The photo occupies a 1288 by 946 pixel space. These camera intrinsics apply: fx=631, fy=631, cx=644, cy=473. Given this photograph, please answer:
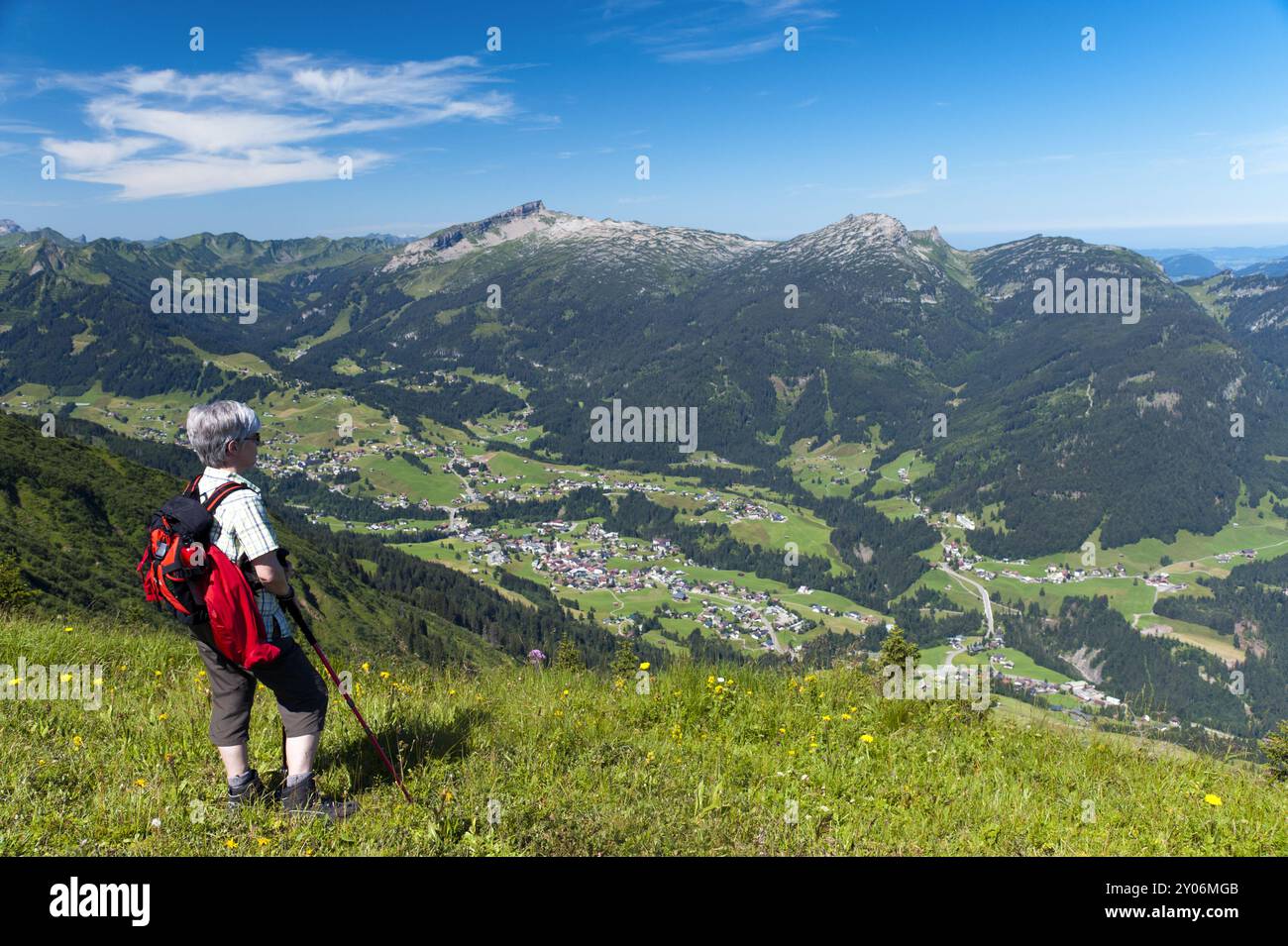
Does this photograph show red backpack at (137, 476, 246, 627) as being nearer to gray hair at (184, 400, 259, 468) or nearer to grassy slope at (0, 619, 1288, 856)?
gray hair at (184, 400, 259, 468)

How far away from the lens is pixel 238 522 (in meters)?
4.62

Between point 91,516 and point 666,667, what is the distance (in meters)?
108

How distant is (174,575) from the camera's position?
438cm

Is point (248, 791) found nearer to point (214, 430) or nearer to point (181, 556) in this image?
point (181, 556)

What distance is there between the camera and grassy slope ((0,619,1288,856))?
4.70 meters

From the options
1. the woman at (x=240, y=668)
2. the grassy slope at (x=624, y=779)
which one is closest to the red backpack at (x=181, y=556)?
the woman at (x=240, y=668)

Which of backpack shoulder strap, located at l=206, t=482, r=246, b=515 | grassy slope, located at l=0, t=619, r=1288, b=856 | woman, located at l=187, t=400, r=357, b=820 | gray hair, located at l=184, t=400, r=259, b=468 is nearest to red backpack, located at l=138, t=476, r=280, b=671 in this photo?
backpack shoulder strap, located at l=206, t=482, r=246, b=515

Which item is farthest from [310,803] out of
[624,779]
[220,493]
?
[624,779]

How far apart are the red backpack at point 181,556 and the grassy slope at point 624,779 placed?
1563 millimetres

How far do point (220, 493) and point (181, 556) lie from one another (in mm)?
497

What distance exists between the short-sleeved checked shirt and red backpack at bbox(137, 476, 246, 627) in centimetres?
7

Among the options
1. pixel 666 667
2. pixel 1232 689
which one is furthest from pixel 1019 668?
pixel 666 667
